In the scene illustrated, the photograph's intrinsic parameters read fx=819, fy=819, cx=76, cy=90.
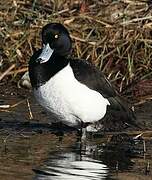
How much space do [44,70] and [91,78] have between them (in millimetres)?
457

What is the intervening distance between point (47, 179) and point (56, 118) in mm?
1731

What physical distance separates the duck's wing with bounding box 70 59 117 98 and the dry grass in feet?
5.39

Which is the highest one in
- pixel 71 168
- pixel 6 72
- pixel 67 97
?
pixel 6 72

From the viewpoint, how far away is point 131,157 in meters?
6.42

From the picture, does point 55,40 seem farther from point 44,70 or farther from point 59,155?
point 59,155

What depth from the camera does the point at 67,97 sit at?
6.93 metres

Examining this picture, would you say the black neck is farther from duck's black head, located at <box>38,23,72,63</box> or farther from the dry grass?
the dry grass

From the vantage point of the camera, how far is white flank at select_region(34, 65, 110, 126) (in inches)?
273

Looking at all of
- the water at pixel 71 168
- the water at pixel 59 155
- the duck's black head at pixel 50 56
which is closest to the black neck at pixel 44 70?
the duck's black head at pixel 50 56

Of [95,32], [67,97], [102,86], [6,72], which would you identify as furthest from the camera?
[95,32]

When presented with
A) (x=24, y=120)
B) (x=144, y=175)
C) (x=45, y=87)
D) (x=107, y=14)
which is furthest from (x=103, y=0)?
(x=144, y=175)

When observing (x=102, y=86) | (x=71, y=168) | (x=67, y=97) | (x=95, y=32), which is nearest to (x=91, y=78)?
(x=102, y=86)

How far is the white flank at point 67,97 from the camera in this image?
6.92 meters

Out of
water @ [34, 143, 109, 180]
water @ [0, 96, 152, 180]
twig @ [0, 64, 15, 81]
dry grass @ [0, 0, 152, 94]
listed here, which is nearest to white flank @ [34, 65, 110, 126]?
water @ [0, 96, 152, 180]
